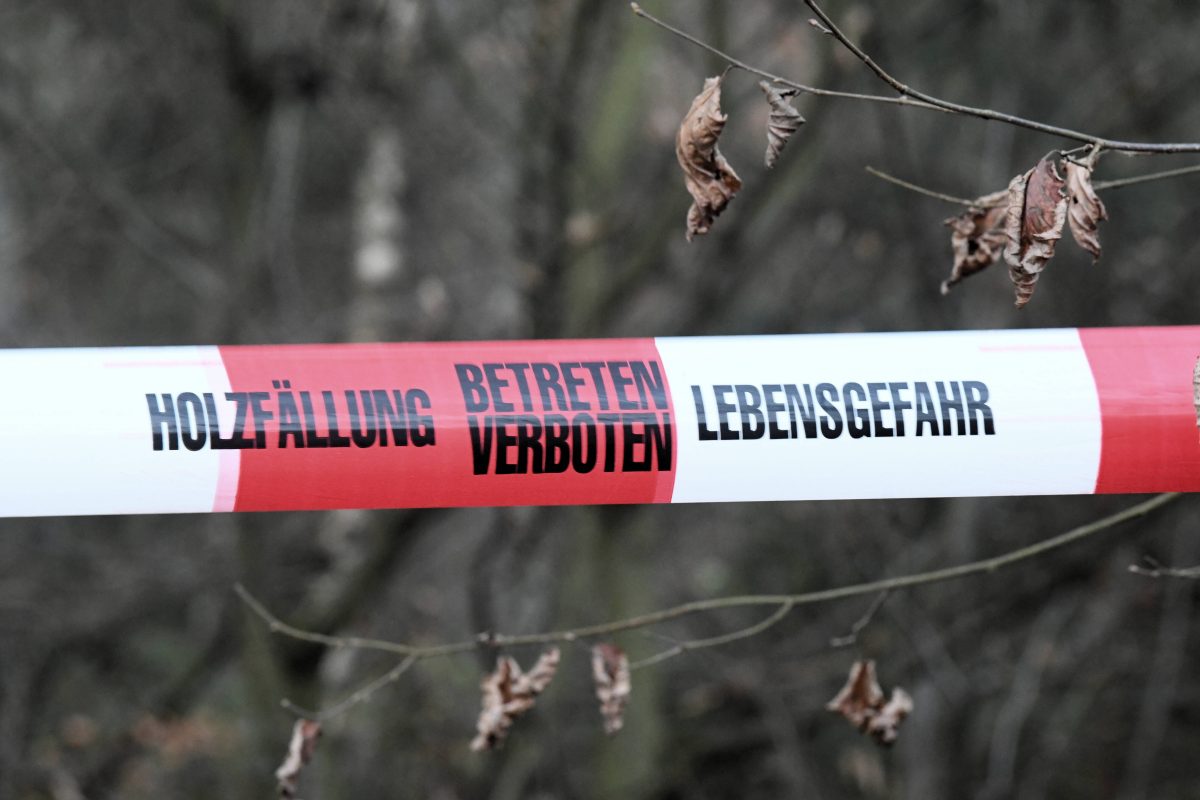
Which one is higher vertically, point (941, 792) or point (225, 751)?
point (225, 751)

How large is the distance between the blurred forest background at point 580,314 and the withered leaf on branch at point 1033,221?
125 inches

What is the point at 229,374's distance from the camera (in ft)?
7.04

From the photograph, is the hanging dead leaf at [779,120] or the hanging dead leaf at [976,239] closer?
the hanging dead leaf at [779,120]

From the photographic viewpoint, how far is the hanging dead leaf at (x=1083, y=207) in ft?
6.71

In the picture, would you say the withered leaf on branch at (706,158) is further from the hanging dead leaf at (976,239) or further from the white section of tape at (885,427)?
the hanging dead leaf at (976,239)

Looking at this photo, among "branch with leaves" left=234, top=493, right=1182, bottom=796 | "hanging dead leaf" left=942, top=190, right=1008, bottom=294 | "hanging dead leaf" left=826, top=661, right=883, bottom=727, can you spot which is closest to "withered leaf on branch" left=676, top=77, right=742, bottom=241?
"hanging dead leaf" left=942, top=190, right=1008, bottom=294

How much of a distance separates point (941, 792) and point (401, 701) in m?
3.51

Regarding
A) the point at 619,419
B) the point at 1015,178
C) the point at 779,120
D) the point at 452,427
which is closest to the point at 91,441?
the point at 452,427

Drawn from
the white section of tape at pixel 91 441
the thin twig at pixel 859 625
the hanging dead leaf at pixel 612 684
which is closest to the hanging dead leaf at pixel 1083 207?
the thin twig at pixel 859 625

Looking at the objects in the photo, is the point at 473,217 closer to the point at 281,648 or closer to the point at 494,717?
the point at 281,648

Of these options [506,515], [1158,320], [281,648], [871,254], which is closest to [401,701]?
[506,515]

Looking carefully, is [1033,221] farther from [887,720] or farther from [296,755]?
[296,755]

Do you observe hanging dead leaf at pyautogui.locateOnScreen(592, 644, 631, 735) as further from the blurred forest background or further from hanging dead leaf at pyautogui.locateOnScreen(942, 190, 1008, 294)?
the blurred forest background

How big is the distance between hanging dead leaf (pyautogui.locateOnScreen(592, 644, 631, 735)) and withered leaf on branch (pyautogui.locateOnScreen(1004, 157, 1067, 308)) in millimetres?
1103
